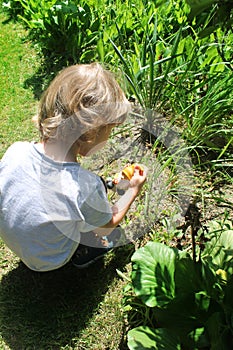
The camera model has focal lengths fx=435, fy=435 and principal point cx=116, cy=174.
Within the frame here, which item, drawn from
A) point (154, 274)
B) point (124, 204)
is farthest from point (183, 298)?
point (124, 204)

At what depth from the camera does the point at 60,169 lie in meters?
1.56

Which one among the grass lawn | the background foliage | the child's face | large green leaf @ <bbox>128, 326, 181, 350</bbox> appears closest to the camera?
large green leaf @ <bbox>128, 326, 181, 350</bbox>

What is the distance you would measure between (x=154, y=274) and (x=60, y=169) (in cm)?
56

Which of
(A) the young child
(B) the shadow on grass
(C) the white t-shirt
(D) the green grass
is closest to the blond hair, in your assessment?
(A) the young child

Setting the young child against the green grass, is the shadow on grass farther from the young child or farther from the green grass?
the green grass

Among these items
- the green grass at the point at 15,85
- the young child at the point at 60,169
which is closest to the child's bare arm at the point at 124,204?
the young child at the point at 60,169

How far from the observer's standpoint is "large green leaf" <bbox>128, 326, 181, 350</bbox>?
1528mm

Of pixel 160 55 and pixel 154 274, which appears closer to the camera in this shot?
pixel 154 274

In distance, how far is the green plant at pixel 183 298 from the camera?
1530mm

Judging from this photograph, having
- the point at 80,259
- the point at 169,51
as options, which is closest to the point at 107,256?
the point at 80,259

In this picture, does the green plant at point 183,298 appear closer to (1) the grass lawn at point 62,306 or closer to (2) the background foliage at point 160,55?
(1) the grass lawn at point 62,306

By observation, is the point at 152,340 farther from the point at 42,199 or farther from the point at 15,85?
the point at 15,85

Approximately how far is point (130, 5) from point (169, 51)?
0.66 m

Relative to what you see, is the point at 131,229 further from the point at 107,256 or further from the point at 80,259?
the point at 80,259
